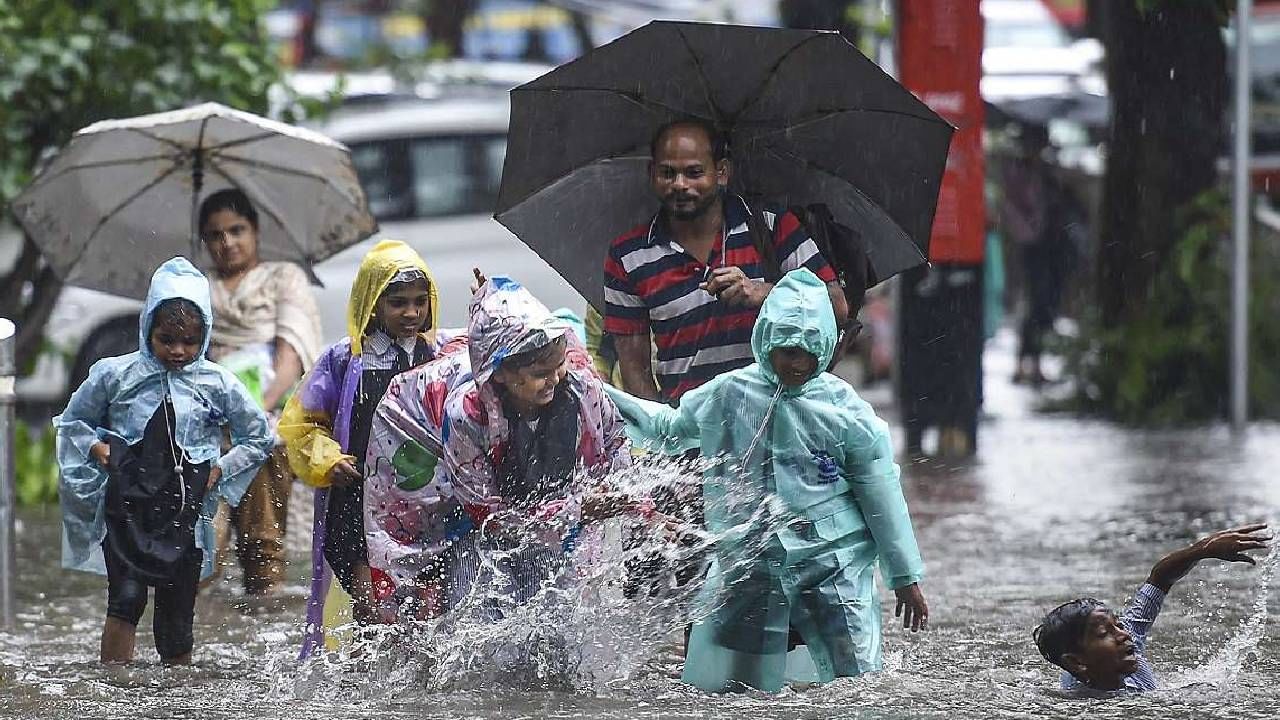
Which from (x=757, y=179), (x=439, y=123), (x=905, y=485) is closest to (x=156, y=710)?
(x=757, y=179)

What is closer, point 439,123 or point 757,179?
point 757,179

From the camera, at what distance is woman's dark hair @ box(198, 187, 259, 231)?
8.62 m

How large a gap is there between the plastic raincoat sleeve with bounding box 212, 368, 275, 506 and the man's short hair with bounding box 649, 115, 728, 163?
1469mm

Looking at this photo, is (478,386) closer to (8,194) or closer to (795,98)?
(795,98)

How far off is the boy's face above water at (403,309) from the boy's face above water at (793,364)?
1239 millimetres

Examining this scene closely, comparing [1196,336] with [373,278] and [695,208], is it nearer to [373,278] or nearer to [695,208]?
[695,208]

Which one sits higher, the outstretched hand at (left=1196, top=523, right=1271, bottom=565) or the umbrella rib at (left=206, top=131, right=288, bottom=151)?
the umbrella rib at (left=206, top=131, right=288, bottom=151)

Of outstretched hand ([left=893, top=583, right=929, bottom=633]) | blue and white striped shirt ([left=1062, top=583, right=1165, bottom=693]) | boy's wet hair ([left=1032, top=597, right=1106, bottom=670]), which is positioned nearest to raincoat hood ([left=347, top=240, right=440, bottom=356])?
outstretched hand ([left=893, top=583, right=929, bottom=633])

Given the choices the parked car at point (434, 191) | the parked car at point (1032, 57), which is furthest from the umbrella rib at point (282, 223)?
the parked car at point (1032, 57)

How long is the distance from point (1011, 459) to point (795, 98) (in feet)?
21.4

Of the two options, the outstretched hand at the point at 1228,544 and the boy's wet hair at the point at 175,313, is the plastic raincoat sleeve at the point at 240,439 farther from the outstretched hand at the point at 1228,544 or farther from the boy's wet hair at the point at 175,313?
the outstretched hand at the point at 1228,544

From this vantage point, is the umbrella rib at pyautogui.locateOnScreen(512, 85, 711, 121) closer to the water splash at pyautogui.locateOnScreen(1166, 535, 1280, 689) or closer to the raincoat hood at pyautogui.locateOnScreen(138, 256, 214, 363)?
the raincoat hood at pyautogui.locateOnScreen(138, 256, 214, 363)

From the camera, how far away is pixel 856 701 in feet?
20.6

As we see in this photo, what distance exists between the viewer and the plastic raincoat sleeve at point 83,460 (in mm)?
7176
